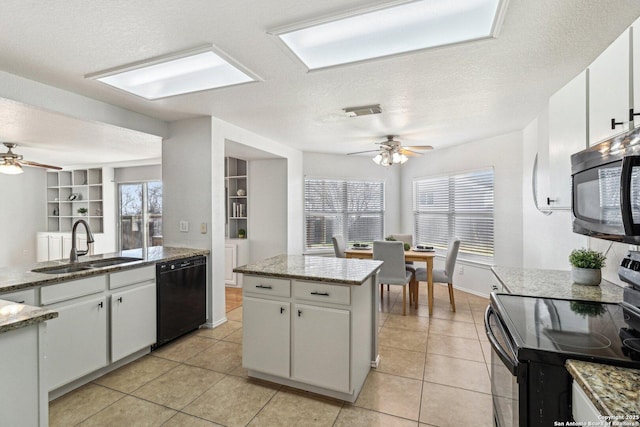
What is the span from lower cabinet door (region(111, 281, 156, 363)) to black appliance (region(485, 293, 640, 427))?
107 inches

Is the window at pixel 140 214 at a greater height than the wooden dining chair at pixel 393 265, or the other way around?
the window at pixel 140 214

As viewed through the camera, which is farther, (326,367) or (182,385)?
(182,385)

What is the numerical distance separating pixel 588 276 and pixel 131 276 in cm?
344

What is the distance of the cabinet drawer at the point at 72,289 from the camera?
205cm

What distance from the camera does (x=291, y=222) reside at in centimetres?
526

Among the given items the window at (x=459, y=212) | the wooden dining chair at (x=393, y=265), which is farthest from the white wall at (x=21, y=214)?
the window at (x=459, y=212)

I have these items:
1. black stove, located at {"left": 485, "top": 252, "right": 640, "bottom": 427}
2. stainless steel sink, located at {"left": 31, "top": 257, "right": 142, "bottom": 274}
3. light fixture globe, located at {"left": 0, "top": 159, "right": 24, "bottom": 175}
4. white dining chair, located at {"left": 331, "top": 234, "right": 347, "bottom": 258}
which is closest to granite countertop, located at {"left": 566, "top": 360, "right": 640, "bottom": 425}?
black stove, located at {"left": 485, "top": 252, "right": 640, "bottom": 427}

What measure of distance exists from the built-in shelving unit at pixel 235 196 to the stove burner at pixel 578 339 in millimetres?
4952

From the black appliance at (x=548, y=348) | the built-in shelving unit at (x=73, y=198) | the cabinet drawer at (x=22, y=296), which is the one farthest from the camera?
the built-in shelving unit at (x=73, y=198)

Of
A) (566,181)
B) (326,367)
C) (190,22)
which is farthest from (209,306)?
(566,181)

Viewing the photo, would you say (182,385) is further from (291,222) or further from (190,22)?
(291,222)

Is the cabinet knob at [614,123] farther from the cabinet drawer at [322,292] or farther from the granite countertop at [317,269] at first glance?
the cabinet drawer at [322,292]

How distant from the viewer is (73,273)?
2.22m

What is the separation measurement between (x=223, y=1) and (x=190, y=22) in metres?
0.30
